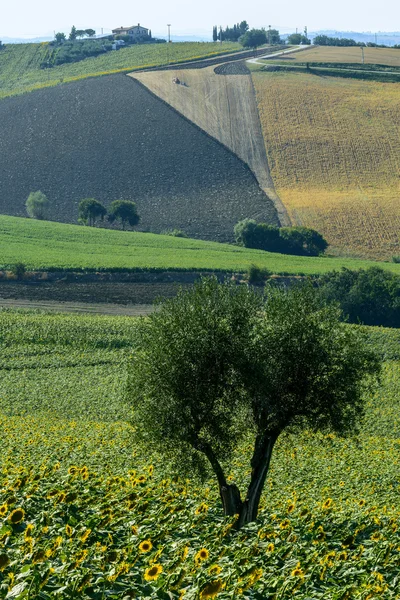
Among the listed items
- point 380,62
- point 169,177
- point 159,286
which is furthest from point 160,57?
point 159,286

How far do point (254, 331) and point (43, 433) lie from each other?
1167 cm

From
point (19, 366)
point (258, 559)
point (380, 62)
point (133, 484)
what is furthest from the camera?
point (380, 62)

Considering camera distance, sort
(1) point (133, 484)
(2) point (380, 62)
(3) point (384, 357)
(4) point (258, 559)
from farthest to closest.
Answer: (2) point (380, 62) < (3) point (384, 357) < (1) point (133, 484) < (4) point (258, 559)

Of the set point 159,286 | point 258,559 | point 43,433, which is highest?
point 258,559

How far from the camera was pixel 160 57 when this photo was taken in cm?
18850

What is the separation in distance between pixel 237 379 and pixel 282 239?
8814 centimetres

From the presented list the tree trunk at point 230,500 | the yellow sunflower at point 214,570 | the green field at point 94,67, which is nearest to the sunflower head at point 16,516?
the yellow sunflower at point 214,570

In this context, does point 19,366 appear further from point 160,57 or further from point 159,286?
point 160,57

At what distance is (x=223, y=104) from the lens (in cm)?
14888

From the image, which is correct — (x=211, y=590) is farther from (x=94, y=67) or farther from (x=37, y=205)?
(x=94, y=67)

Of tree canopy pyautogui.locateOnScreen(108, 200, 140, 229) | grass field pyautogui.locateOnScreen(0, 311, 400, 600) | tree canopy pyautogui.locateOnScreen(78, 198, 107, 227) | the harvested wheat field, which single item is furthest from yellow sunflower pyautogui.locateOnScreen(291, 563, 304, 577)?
tree canopy pyautogui.locateOnScreen(78, 198, 107, 227)

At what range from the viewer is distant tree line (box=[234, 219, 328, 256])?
106m

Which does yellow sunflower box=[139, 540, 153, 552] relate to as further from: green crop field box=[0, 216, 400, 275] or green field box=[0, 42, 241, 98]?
green field box=[0, 42, 241, 98]

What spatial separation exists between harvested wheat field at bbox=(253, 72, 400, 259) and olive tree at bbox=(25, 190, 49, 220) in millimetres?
31603
